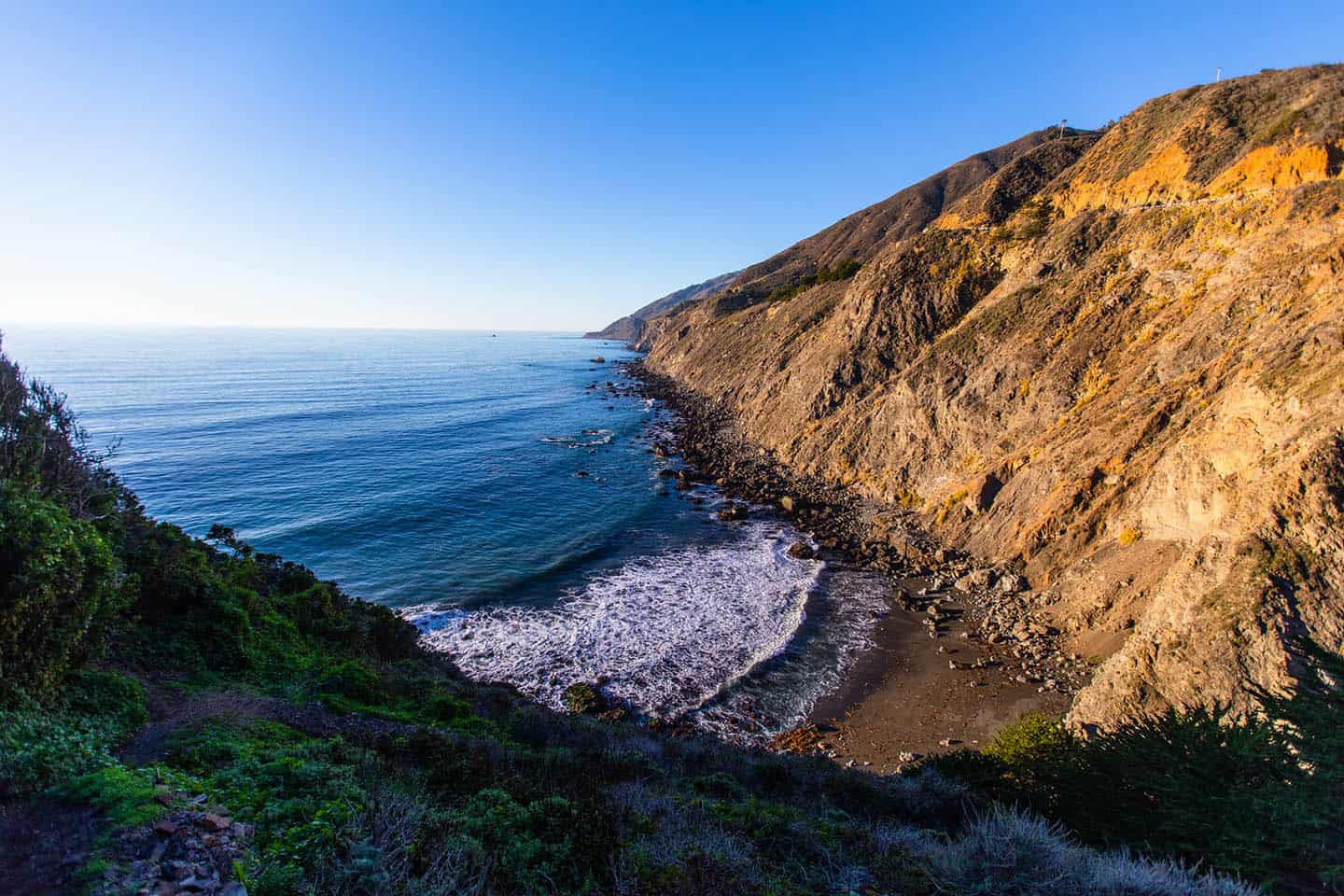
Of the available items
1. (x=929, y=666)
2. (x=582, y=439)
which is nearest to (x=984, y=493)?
(x=929, y=666)

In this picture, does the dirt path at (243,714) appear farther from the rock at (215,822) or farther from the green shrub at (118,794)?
the rock at (215,822)

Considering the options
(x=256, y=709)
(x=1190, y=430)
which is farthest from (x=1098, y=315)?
(x=256, y=709)

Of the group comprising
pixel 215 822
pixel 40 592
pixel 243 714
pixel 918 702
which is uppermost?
pixel 40 592

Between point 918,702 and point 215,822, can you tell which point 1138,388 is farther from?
point 215,822

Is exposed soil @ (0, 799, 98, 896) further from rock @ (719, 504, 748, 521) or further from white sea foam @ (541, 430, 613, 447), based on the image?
white sea foam @ (541, 430, 613, 447)

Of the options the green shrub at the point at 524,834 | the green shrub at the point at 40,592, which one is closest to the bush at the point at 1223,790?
the green shrub at the point at 524,834
